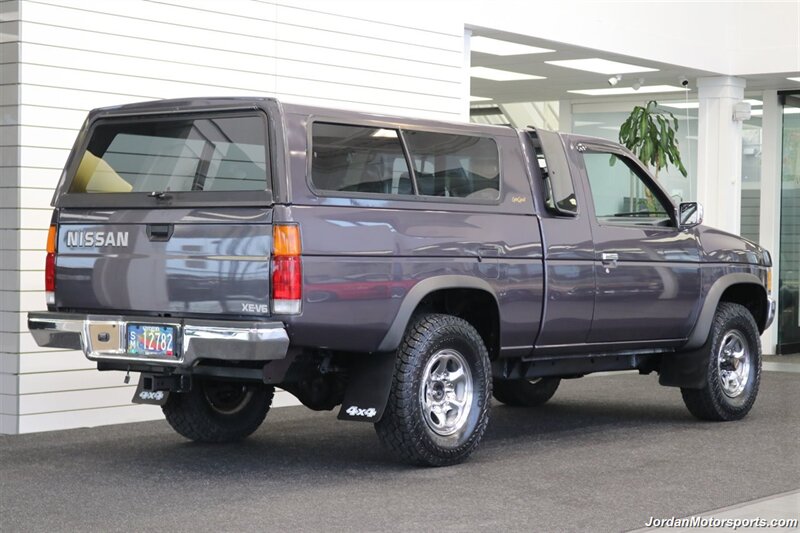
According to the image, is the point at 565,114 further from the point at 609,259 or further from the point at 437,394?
the point at 437,394

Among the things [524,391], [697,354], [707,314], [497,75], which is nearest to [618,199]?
[707,314]

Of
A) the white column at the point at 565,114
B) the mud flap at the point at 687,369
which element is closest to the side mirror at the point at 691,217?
the mud flap at the point at 687,369

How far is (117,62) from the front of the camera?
345 inches

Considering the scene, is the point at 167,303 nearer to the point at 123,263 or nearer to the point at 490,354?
the point at 123,263

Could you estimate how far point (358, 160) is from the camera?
22.4 feet

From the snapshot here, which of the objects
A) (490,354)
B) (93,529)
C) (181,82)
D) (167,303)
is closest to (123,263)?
(167,303)

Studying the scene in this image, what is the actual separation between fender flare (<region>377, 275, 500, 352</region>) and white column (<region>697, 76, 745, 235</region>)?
8.44 metres

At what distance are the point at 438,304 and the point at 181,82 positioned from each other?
117 inches

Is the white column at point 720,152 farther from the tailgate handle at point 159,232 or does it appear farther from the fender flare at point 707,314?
the tailgate handle at point 159,232

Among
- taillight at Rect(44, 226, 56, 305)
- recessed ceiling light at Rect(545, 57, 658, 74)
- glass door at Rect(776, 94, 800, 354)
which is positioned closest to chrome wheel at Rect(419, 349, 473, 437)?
taillight at Rect(44, 226, 56, 305)

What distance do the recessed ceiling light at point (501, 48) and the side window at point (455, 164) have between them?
211 inches

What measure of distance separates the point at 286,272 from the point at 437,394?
53.4 inches

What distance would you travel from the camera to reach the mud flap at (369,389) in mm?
6684

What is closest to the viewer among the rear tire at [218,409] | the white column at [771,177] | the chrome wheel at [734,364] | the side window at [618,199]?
the rear tire at [218,409]
